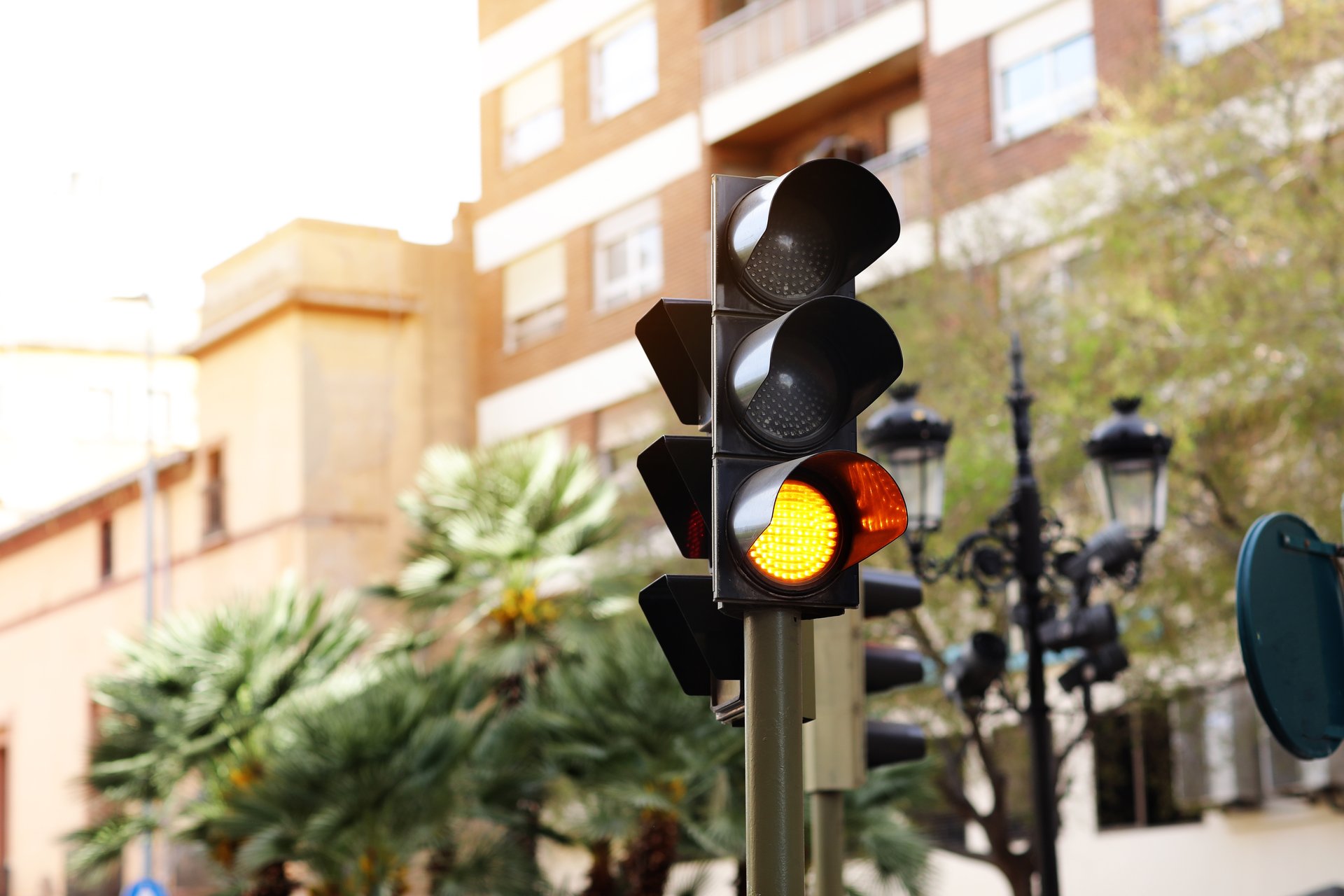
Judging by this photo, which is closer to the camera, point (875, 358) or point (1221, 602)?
point (875, 358)

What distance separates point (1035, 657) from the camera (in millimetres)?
10812

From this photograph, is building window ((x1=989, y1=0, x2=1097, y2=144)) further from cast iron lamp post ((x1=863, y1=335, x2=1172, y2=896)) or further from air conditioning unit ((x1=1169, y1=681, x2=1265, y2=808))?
cast iron lamp post ((x1=863, y1=335, x2=1172, y2=896))

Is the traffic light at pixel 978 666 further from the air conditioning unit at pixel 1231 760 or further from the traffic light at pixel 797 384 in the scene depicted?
the air conditioning unit at pixel 1231 760

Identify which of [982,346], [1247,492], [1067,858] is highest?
[982,346]

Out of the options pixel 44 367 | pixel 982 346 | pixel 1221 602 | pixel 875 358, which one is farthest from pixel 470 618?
pixel 44 367

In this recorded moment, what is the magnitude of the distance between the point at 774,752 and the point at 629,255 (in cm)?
2882

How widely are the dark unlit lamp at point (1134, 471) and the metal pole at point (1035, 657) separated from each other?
1.40 ft

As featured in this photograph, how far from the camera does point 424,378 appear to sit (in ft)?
116

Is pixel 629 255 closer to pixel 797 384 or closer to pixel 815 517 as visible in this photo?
pixel 797 384

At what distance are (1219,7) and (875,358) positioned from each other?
60.3 ft

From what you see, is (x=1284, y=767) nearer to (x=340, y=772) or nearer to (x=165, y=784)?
(x=340, y=772)

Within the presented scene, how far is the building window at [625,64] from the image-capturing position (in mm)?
32875

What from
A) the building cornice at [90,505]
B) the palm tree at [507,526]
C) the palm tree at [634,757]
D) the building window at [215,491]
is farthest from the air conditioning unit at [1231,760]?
the building cornice at [90,505]

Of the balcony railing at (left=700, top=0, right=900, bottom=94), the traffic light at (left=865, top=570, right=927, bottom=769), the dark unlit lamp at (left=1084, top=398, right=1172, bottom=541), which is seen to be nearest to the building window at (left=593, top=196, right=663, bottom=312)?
the balcony railing at (left=700, top=0, right=900, bottom=94)
